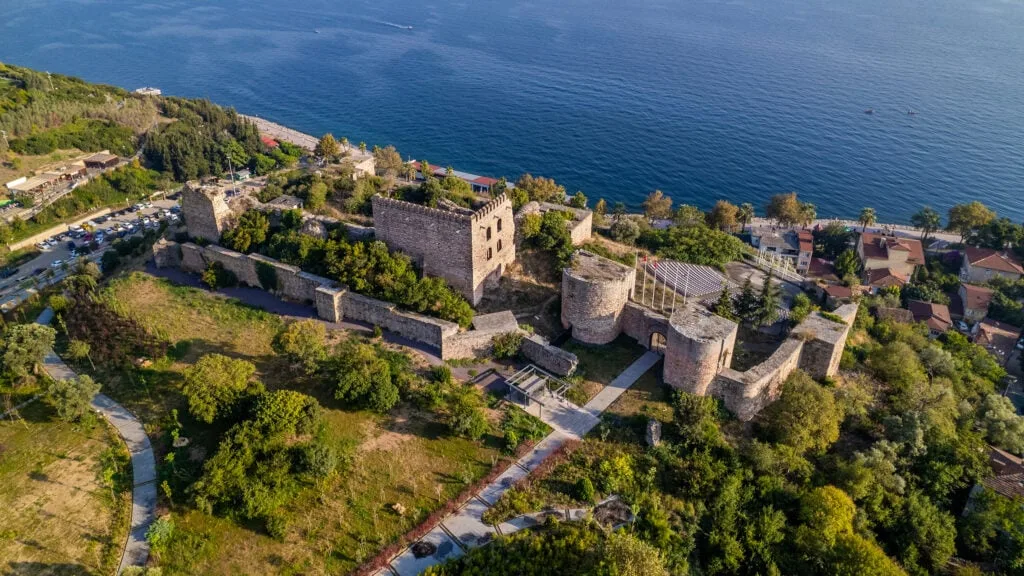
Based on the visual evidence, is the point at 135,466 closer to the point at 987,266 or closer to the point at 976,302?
the point at 976,302

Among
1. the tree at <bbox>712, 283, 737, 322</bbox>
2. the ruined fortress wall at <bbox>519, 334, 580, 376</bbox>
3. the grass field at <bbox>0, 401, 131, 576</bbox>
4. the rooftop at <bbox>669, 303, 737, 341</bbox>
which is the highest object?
the rooftop at <bbox>669, 303, 737, 341</bbox>

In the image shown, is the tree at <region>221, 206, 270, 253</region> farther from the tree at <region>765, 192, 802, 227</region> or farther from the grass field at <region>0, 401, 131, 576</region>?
the tree at <region>765, 192, 802, 227</region>

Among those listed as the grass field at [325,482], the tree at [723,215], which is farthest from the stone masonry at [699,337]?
the tree at [723,215]

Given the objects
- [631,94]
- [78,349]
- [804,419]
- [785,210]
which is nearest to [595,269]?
[804,419]

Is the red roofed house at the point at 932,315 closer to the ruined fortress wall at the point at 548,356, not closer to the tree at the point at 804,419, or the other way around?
the tree at the point at 804,419

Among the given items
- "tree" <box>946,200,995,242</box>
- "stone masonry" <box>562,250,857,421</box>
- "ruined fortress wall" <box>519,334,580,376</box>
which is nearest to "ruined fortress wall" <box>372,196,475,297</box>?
"ruined fortress wall" <box>519,334,580,376</box>

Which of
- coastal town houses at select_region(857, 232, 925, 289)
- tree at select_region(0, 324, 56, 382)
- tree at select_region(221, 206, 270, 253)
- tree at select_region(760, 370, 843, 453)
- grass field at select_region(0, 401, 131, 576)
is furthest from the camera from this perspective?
coastal town houses at select_region(857, 232, 925, 289)

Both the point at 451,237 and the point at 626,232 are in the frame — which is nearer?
the point at 451,237
